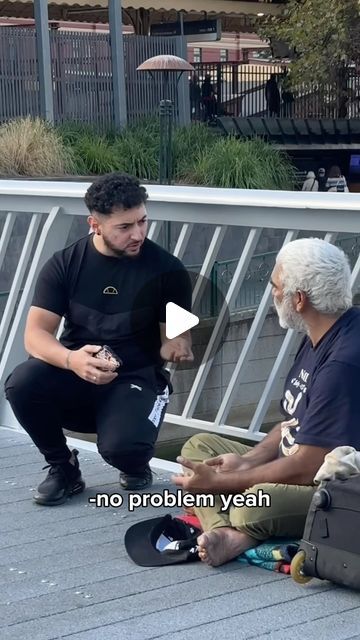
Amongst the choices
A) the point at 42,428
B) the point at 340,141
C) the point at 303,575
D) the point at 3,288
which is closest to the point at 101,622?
the point at 303,575

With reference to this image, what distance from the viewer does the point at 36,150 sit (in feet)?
52.7

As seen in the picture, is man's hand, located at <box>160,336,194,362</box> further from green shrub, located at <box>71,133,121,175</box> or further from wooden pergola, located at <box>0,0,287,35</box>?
wooden pergola, located at <box>0,0,287,35</box>

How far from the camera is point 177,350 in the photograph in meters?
4.29

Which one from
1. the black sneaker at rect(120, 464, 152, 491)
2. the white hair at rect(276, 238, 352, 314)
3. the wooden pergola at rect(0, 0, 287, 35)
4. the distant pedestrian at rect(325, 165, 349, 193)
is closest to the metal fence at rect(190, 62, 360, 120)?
the wooden pergola at rect(0, 0, 287, 35)

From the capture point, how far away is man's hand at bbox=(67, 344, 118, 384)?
4.10 meters

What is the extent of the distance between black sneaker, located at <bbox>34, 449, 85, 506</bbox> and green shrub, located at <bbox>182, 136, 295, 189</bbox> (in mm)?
12069

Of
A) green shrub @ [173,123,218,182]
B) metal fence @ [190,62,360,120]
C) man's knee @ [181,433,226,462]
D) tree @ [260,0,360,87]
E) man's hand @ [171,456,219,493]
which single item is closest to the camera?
man's hand @ [171,456,219,493]

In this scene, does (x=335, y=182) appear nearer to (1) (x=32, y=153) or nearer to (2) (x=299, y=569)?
(1) (x=32, y=153)

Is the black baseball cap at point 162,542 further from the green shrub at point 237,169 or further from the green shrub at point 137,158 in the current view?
the green shrub at point 137,158

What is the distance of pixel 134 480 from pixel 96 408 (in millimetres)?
331

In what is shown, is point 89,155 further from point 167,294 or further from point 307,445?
point 307,445

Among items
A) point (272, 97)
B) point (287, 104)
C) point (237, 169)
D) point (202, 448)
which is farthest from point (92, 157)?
point (202, 448)

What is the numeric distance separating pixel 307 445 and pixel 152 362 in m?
1.19

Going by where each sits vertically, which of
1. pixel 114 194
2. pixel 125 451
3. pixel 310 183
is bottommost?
pixel 310 183
